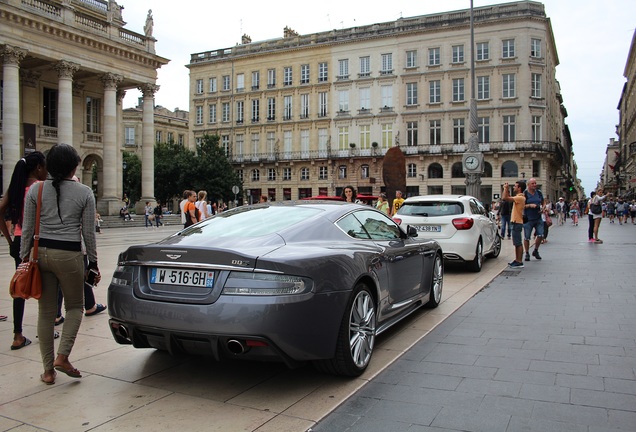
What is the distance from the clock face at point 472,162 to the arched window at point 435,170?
37.9m

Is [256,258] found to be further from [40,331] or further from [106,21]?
[106,21]

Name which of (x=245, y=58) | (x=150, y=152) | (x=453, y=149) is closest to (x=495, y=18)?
(x=453, y=149)

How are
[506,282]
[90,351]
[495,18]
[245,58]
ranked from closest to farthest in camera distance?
[90,351] < [506,282] < [495,18] < [245,58]

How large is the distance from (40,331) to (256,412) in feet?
6.43

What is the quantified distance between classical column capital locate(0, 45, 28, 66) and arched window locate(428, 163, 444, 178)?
133 ft

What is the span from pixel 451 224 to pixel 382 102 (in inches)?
2061

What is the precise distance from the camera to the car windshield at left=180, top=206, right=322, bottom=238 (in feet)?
15.1

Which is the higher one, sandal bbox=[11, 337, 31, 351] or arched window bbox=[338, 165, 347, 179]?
arched window bbox=[338, 165, 347, 179]

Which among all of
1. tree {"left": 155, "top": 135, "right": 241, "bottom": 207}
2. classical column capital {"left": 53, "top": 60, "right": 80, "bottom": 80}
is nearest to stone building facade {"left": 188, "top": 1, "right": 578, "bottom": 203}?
tree {"left": 155, "top": 135, "right": 241, "bottom": 207}

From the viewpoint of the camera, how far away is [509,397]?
394 cm

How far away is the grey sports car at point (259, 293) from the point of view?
148 inches

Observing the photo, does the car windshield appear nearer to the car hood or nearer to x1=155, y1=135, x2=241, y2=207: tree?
A: the car hood

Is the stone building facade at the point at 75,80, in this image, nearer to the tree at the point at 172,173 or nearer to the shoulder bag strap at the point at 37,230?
the tree at the point at 172,173

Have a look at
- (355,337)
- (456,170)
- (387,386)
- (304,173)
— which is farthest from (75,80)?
(387,386)
